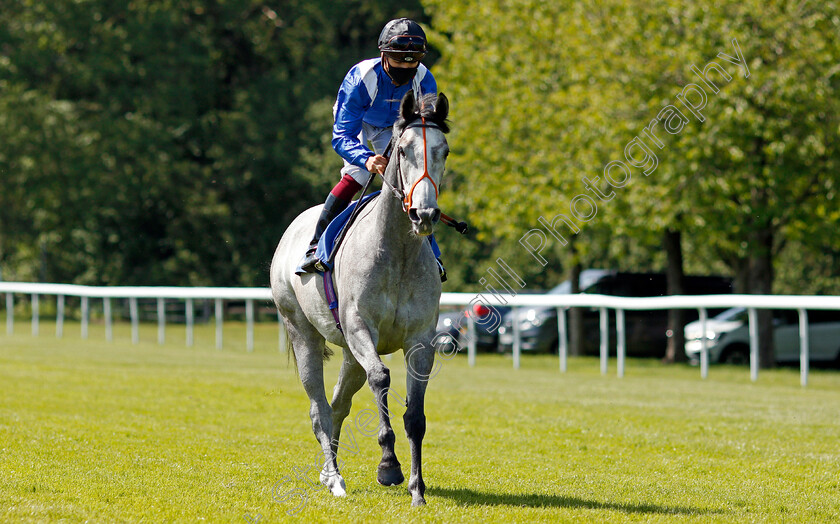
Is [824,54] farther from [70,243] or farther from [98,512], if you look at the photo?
[70,243]

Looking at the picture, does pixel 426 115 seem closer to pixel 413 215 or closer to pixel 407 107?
pixel 407 107

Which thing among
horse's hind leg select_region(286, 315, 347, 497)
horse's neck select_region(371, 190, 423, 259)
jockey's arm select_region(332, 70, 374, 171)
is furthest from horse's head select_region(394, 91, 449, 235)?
horse's hind leg select_region(286, 315, 347, 497)

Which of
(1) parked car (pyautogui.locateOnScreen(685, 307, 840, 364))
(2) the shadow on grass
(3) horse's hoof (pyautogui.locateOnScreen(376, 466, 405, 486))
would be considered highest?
(1) parked car (pyautogui.locateOnScreen(685, 307, 840, 364))

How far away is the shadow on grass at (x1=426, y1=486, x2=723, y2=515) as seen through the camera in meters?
6.27

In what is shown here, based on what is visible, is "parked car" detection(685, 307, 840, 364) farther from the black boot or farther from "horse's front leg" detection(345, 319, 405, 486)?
"horse's front leg" detection(345, 319, 405, 486)

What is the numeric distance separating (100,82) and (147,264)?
6822 mm

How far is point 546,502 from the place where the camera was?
254 inches

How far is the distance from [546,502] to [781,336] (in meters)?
17.7

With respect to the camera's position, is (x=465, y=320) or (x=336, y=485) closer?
(x=336, y=485)

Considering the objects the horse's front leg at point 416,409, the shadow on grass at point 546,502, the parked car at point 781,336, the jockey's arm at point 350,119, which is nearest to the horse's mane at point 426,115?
the jockey's arm at point 350,119

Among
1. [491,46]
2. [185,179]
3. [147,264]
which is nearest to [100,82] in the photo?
[185,179]

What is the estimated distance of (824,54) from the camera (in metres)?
19.5

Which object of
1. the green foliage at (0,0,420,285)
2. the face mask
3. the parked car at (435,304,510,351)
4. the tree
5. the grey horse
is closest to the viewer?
the grey horse

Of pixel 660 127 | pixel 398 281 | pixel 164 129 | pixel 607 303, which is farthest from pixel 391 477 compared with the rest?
pixel 164 129
